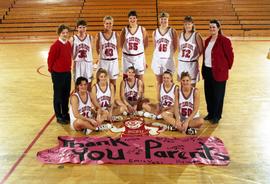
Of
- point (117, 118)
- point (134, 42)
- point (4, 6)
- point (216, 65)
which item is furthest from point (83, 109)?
point (4, 6)

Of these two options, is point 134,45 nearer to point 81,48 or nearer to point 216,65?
point 81,48

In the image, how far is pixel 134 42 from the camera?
5.70 metres

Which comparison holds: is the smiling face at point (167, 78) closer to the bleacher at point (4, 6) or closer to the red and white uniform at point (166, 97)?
the red and white uniform at point (166, 97)

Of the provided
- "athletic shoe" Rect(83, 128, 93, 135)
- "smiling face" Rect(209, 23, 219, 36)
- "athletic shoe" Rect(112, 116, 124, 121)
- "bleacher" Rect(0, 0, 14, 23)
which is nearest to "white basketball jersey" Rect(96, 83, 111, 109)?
"athletic shoe" Rect(112, 116, 124, 121)

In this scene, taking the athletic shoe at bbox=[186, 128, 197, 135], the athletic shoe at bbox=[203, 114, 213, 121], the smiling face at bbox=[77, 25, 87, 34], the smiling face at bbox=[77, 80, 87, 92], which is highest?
the smiling face at bbox=[77, 25, 87, 34]

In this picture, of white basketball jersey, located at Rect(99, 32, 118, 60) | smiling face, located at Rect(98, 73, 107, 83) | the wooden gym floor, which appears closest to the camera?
the wooden gym floor

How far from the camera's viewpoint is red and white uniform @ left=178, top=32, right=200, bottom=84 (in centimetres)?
527

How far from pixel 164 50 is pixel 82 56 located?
130 cm

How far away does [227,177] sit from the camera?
360 cm

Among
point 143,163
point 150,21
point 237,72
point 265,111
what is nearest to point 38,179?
point 143,163

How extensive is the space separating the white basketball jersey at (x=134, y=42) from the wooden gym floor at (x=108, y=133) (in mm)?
1053

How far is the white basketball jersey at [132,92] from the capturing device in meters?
5.48

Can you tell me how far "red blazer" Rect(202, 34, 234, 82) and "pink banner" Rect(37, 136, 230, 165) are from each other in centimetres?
91

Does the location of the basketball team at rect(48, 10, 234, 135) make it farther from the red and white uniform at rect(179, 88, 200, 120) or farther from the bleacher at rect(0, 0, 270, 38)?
the bleacher at rect(0, 0, 270, 38)
